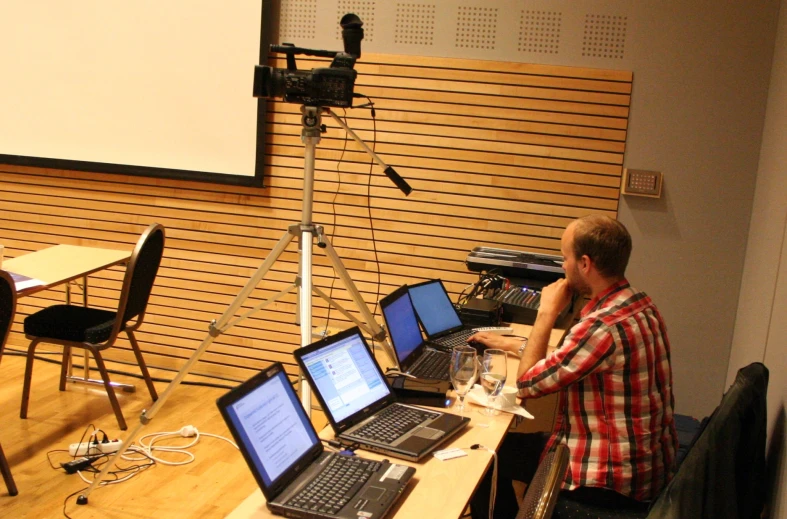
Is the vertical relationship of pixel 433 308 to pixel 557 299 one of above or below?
below

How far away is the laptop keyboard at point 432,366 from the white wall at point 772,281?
103cm

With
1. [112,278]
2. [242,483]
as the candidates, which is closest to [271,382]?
[242,483]

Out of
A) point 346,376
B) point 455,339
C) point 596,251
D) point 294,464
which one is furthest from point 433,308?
point 294,464

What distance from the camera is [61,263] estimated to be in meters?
4.06

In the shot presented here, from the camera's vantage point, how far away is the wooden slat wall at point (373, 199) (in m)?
4.25

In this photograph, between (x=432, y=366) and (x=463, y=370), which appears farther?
(x=432, y=366)

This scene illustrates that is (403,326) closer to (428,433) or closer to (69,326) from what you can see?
(428,433)

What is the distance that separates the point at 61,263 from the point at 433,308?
2.09 m

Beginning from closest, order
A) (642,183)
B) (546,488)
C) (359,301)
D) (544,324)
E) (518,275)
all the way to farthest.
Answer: (546,488) → (544,324) → (359,301) → (518,275) → (642,183)

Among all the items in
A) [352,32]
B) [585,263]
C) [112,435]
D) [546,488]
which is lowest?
[112,435]

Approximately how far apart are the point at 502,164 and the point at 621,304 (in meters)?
2.11

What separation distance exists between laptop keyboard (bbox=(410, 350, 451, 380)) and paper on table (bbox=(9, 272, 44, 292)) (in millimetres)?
1868

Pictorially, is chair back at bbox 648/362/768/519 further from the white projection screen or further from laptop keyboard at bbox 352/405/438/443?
the white projection screen

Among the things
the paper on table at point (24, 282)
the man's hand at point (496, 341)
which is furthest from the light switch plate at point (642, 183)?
the paper on table at point (24, 282)
